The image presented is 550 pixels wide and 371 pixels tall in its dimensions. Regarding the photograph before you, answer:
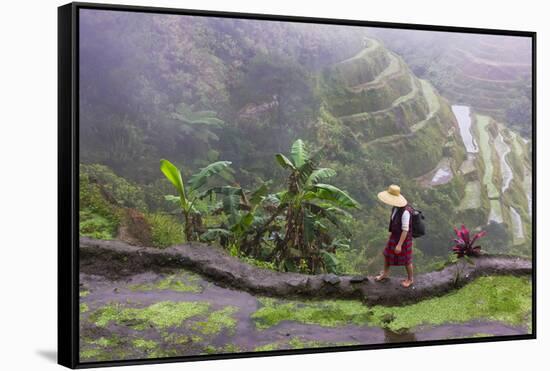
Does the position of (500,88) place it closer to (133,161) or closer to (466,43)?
(466,43)

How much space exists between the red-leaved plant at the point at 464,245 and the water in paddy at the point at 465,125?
814 millimetres

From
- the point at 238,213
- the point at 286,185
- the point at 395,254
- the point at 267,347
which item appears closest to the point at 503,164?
the point at 395,254

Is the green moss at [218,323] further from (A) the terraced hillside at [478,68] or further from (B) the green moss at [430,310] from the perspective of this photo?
(A) the terraced hillside at [478,68]

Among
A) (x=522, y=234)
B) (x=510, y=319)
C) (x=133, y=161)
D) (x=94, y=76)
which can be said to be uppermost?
(x=94, y=76)

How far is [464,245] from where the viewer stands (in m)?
10.1

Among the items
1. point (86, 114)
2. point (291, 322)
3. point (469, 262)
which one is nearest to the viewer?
point (86, 114)

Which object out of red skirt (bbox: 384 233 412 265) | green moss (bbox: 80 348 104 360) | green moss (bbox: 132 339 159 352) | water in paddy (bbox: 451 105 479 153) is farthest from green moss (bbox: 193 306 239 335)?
water in paddy (bbox: 451 105 479 153)

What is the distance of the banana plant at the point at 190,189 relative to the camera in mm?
9016

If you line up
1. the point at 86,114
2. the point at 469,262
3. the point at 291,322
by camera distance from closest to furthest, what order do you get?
the point at 86,114
the point at 291,322
the point at 469,262

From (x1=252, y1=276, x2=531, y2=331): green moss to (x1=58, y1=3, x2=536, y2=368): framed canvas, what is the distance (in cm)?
2

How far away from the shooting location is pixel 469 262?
10.1 meters

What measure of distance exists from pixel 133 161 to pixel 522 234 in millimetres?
4078

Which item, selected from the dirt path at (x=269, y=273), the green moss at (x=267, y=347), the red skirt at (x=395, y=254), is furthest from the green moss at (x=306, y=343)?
the red skirt at (x=395, y=254)

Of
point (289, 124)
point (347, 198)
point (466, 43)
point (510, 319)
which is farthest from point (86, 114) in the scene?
point (510, 319)
